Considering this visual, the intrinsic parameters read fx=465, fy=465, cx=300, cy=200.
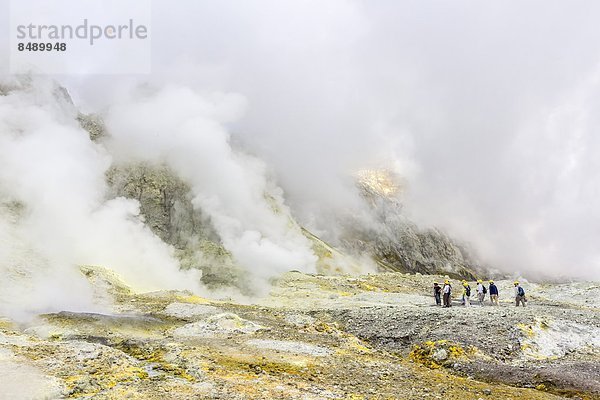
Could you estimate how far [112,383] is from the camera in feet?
43.7

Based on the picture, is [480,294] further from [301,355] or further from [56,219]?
[56,219]

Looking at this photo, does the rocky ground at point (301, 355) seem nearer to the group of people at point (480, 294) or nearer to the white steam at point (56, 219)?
the group of people at point (480, 294)

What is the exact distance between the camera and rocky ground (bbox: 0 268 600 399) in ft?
44.3

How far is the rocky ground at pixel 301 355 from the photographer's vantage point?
1350 centimetres

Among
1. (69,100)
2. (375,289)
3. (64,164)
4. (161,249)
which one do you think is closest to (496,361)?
(375,289)

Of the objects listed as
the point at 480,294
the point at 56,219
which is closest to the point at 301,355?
the point at 480,294

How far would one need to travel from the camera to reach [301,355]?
18000 mm

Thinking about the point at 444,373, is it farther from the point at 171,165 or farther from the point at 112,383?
Result: the point at 171,165

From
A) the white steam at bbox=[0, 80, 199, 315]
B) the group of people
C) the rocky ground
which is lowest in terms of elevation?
the rocky ground

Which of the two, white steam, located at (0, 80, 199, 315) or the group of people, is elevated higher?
white steam, located at (0, 80, 199, 315)

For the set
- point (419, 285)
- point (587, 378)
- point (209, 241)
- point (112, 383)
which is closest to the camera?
point (112, 383)

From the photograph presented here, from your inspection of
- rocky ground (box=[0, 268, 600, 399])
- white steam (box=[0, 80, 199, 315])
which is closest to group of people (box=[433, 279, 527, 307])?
rocky ground (box=[0, 268, 600, 399])

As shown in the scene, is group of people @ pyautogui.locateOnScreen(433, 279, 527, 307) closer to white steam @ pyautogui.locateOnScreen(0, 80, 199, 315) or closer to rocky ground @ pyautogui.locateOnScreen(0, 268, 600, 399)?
rocky ground @ pyautogui.locateOnScreen(0, 268, 600, 399)

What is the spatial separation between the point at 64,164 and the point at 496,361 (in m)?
→ 49.2
